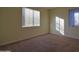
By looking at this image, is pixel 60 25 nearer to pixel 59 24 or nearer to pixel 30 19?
pixel 59 24

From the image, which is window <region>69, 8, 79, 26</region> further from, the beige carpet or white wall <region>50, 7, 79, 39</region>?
the beige carpet

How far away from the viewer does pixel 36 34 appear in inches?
64.4

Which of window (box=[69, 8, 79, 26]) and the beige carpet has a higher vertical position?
window (box=[69, 8, 79, 26])

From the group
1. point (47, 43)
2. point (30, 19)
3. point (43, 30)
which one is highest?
point (30, 19)

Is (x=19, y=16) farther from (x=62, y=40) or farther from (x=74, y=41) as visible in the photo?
(x=74, y=41)

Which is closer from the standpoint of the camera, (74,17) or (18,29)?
(74,17)

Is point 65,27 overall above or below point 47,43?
above

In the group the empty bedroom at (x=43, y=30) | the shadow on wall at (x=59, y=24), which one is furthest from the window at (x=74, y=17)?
the shadow on wall at (x=59, y=24)

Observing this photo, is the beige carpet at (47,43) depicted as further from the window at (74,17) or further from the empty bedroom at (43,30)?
the window at (74,17)

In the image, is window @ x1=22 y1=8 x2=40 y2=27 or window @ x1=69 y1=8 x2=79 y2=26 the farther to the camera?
window @ x1=22 y1=8 x2=40 y2=27

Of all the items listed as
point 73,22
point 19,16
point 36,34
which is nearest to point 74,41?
point 73,22

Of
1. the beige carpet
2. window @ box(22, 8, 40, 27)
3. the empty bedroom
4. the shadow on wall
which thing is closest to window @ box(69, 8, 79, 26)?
the empty bedroom

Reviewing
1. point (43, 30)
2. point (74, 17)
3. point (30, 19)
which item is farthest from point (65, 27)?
point (30, 19)
